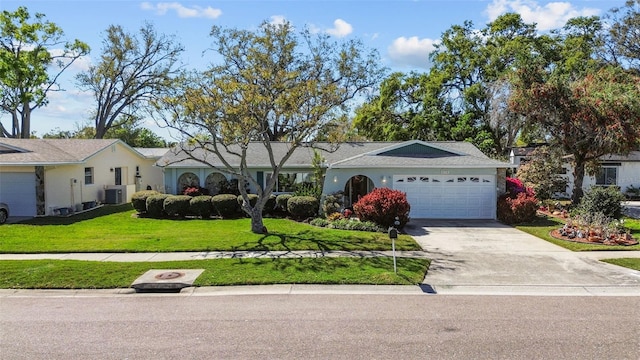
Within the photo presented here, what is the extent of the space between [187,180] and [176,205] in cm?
344

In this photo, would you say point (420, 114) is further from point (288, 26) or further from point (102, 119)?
point (102, 119)

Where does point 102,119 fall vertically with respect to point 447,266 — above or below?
above

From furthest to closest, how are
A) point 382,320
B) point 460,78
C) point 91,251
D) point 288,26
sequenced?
point 460,78
point 288,26
point 91,251
point 382,320

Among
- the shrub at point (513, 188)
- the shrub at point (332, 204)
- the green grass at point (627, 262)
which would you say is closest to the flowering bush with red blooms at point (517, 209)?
the shrub at point (513, 188)

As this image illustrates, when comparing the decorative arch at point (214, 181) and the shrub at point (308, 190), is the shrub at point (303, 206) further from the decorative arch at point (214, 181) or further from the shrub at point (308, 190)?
the decorative arch at point (214, 181)

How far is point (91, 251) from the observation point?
1341 centimetres

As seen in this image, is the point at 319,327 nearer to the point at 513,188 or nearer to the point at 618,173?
the point at 513,188

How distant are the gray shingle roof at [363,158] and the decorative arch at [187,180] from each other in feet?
2.41

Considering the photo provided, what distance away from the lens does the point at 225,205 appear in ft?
66.7

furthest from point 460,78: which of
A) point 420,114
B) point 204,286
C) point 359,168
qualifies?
point 204,286

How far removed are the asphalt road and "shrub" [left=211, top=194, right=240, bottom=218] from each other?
35.8 feet

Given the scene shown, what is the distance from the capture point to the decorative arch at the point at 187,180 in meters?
23.4

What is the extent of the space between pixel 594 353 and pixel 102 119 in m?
43.7

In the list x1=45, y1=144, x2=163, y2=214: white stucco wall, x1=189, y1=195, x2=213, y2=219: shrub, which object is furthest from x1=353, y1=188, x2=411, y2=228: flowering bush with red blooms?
x1=45, y1=144, x2=163, y2=214: white stucco wall
